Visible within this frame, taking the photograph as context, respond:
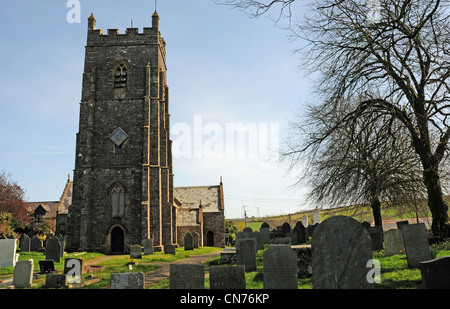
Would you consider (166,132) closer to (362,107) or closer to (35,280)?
(35,280)

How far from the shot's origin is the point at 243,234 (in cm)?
1694

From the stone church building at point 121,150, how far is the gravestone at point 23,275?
14.4m

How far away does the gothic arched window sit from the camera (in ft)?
84.8

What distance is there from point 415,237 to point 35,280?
11.9m

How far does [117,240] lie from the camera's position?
83.7 feet

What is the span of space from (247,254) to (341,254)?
578 cm

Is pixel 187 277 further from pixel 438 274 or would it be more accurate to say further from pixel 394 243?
pixel 394 243

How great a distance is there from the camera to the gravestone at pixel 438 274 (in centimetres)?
528

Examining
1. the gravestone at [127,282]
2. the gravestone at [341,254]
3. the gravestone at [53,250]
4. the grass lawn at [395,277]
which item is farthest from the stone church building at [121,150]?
the gravestone at [341,254]

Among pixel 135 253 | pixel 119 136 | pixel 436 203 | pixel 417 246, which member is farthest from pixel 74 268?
pixel 119 136

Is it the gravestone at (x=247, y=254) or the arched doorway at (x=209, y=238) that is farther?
the arched doorway at (x=209, y=238)

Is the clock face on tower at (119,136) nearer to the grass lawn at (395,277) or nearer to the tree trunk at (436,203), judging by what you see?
the grass lawn at (395,277)
